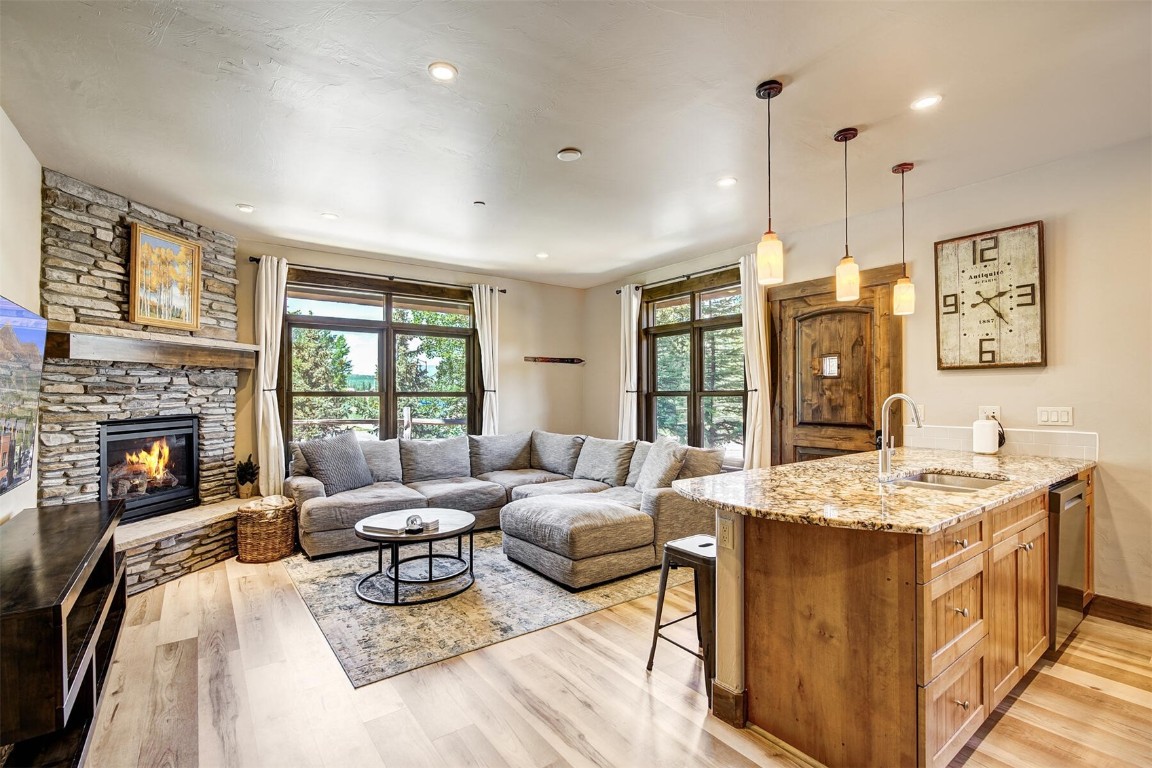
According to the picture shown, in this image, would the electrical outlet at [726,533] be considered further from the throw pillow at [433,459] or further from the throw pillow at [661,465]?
the throw pillow at [433,459]

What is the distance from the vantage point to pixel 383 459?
509cm

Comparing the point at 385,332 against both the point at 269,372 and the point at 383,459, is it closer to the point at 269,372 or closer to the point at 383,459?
the point at 269,372

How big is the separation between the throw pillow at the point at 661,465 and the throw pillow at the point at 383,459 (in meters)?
2.33

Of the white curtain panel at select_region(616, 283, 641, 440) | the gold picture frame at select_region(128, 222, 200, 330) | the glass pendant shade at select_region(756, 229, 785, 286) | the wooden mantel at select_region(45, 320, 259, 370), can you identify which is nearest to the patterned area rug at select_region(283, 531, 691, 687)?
the wooden mantel at select_region(45, 320, 259, 370)

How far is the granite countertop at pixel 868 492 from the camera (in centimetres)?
167

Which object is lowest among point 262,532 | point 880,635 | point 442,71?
point 262,532

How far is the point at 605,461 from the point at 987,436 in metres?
2.85

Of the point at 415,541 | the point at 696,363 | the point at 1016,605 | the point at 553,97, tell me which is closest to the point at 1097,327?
the point at 1016,605

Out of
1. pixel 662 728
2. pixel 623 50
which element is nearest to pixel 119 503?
pixel 662 728

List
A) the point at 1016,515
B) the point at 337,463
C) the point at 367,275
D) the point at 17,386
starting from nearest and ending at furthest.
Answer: the point at 1016,515 < the point at 17,386 < the point at 337,463 < the point at 367,275

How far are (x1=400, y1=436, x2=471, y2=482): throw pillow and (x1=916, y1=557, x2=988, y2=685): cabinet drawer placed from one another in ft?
14.2

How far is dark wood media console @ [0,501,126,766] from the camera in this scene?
158 centimetres

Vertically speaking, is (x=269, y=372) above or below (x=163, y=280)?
below

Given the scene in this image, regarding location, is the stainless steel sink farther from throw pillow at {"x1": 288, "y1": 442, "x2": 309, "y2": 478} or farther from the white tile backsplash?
throw pillow at {"x1": 288, "y1": 442, "x2": 309, "y2": 478}
